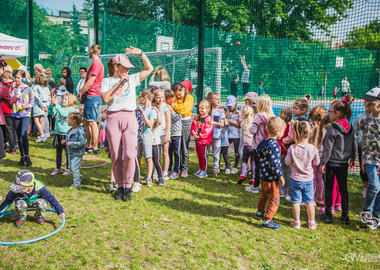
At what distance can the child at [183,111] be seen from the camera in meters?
6.58

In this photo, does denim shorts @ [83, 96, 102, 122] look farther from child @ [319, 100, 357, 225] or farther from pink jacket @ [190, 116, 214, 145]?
child @ [319, 100, 357, 225]

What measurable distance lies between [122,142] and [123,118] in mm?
389

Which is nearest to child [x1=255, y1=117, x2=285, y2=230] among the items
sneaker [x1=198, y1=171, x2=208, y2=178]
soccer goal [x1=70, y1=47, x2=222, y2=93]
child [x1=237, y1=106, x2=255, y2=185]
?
child [x1=237, y1=106, x2=255, y2=185]

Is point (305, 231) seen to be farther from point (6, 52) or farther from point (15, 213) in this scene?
point (6, 52)

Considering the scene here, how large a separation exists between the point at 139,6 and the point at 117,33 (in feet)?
33.3

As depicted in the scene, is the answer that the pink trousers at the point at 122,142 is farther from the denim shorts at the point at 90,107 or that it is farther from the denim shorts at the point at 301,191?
the denim shorts at the point at 90,107

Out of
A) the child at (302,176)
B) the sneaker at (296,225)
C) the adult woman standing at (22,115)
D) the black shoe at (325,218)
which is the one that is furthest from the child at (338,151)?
the adult woman standing at (22,115)

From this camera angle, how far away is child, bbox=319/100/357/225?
4562mm

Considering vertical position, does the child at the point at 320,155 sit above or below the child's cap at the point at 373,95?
below

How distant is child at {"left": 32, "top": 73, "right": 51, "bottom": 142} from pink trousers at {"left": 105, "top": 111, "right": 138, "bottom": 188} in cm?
507

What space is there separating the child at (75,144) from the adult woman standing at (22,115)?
161 cm

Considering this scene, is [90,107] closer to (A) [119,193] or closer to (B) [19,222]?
(A) [119,193]

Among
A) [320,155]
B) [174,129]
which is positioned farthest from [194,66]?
[320,155]

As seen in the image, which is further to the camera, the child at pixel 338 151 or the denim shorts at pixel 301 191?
the child at pixel 338 151
